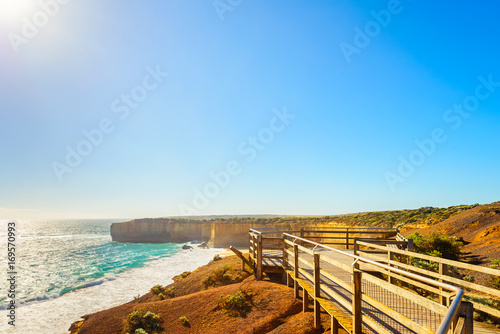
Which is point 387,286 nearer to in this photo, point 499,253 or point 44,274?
point 499,253

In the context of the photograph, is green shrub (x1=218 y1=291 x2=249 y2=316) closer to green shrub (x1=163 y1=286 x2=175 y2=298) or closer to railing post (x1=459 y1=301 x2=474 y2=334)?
green shrub (x1=163 y1=286 x2=175 y2=298)

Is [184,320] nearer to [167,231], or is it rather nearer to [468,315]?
[468,315]

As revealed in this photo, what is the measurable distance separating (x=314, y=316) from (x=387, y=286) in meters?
3.69

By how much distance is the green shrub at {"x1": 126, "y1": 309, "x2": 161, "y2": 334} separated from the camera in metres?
9.99

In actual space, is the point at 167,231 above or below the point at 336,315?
below

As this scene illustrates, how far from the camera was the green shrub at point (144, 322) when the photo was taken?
9.99 metres

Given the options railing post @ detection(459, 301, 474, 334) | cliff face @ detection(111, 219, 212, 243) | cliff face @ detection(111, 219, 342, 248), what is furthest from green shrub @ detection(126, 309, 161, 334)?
cliff face @ detection(111, 219, 212, 243)

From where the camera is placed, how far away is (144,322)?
10.2 meters

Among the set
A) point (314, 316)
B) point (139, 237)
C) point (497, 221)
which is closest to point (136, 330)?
point (314, 316)

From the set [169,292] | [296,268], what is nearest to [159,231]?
[169,292]

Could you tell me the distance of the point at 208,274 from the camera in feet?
45.5

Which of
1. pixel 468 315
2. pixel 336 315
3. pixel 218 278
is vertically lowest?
pixel 218 278

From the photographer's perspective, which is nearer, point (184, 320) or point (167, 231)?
point (184, 320)

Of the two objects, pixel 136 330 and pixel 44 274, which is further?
pixel 44 274
